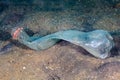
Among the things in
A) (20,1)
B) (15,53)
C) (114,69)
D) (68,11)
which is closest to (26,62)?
(15,53)

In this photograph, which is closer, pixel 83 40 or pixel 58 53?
pixel 83 40

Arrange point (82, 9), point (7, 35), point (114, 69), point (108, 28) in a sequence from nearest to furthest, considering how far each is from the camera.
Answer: point (114, 69)
point (108, 28)
point (7, 35)
point (82, 9)

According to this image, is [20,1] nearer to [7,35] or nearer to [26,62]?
[7,35]

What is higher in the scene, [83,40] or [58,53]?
[83,40]
